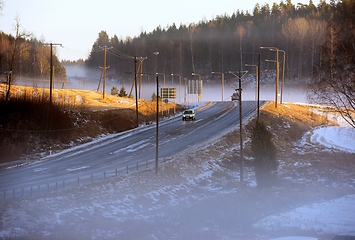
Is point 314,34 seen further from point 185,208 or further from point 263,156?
point 185,208

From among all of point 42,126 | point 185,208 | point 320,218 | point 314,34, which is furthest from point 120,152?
point 314,34

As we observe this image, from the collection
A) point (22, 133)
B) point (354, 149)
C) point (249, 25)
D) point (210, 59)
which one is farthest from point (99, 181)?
point (249, 25)

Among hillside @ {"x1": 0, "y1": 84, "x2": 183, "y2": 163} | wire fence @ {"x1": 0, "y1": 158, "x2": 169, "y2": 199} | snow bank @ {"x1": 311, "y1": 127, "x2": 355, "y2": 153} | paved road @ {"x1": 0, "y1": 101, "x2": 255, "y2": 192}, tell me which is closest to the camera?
wire fence @ {"x1": 0, "y1": 158, "x2": 169, "y2": 199}

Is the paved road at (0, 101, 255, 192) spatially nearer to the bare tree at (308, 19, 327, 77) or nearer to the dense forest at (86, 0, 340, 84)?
the bare tree at (308, 19, 327, 77)

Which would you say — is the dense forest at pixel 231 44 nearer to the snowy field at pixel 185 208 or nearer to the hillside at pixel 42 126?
the hillside at pixel 42 126

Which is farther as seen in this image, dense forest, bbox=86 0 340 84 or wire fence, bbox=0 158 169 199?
dense forest, bbox=86 0 340 84

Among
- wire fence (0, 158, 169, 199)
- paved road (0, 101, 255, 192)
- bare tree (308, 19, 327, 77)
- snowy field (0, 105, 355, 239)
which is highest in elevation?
bare tree (308, 19, 327, 77)

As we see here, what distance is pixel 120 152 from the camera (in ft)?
131

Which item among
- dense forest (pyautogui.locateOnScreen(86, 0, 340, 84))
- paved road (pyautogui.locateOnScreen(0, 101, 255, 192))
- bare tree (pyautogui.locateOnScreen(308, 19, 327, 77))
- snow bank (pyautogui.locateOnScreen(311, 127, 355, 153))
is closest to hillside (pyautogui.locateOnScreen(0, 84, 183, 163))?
paved road (pyautogui.locateOnScreen(0, 101, 255, 192))

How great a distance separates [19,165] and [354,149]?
34.5 m

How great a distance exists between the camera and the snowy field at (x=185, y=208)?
67.6 ft

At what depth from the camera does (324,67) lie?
949 inches

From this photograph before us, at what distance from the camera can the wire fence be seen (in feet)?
79.1

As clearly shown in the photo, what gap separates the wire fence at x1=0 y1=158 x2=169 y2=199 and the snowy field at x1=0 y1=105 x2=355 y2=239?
822mm
